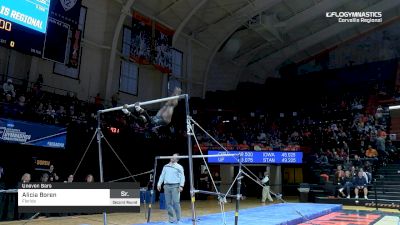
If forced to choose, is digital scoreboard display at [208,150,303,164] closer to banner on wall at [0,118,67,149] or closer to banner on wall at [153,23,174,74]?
banner on wall at [153,23,174,74]

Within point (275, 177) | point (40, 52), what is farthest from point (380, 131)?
point (40, 52)

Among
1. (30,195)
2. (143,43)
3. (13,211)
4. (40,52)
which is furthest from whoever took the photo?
(143,43)

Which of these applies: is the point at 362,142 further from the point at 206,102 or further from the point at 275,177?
the point at 206,102

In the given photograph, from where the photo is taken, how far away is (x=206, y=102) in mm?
25500

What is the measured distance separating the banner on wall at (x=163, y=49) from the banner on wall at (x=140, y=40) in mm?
544

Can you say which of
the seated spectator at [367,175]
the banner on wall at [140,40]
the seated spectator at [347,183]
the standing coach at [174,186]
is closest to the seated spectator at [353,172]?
the seated spectator at [347,183]

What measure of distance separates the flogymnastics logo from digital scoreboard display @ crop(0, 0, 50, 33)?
19730mm

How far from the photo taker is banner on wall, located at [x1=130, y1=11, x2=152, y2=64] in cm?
2050

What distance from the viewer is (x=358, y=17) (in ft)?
87.0

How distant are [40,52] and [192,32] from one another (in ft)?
42.8

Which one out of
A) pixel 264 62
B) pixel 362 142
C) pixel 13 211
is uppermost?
pixel 264 62

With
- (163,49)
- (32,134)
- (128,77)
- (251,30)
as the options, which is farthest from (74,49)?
(251,30)

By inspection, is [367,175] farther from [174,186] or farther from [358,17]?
[358,17]

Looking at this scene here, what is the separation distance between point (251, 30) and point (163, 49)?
783cm
